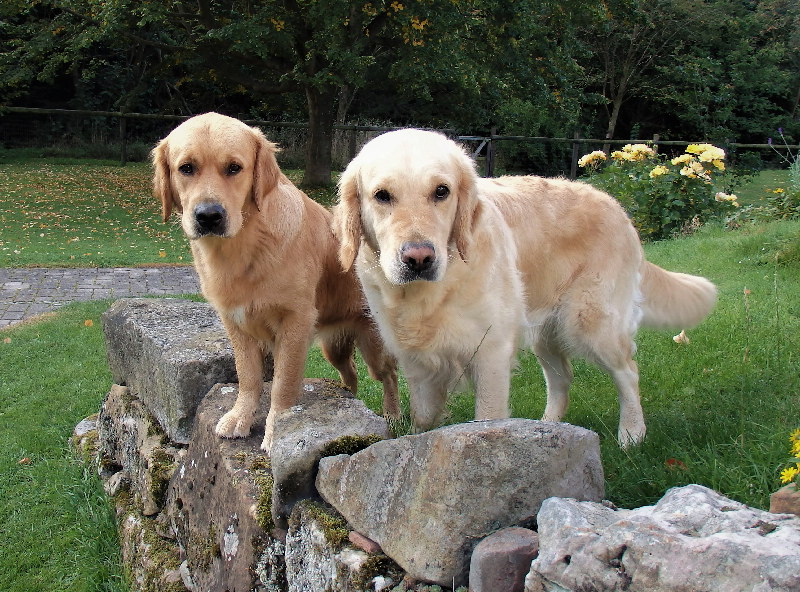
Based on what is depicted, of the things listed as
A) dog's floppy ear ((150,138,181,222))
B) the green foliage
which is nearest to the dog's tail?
dog's floppy ear ((150,138,181,222))

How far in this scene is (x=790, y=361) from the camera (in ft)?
12.3

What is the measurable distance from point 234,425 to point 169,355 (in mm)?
768

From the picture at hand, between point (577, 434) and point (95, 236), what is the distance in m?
13.5

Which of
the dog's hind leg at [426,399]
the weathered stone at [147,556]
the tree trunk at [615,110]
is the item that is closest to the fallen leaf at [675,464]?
the dog's hind leg at [426,399]

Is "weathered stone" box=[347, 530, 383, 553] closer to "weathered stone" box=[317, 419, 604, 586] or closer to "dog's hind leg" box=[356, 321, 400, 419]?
"weathered stone" box=[317, 419, 604, 586]

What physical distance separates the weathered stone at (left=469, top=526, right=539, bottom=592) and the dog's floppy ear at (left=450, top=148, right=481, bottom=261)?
1.28 meters

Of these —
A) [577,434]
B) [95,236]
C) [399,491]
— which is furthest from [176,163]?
[95,236]

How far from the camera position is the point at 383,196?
269 centimetres

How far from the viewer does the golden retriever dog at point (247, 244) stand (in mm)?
3131

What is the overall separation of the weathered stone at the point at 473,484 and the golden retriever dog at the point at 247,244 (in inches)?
47.1

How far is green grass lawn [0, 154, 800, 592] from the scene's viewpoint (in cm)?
255

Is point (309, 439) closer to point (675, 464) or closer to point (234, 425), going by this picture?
point (234, 425)

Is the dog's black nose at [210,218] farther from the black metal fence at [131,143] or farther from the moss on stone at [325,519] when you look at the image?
the black metal fence at [131,143]

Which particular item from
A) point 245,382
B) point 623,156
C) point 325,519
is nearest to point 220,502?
point 245,382
